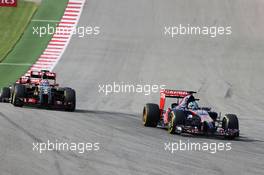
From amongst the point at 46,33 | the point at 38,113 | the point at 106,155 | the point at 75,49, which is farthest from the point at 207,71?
the point at 106,155

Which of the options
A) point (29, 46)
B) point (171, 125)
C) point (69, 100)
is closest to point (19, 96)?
point (69, 100)

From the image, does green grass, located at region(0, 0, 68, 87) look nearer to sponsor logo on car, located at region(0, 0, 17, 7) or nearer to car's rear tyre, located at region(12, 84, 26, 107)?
sponsor logo on car, located at region(0, 0, 17, 7)

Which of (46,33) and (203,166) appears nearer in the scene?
(203,166)

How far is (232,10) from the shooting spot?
4272 centimetres

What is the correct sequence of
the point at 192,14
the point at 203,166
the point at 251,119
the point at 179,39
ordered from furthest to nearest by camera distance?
1. the point at 192,14
2. the point at 179,39
3. the point at 251,119
4. the point at 203,166

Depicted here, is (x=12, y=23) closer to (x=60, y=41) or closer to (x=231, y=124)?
(x=60, y=41)

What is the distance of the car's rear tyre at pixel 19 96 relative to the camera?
2438 cm

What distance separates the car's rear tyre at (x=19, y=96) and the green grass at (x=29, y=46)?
8.23m

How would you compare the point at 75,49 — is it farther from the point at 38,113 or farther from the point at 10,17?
the point at 38,113

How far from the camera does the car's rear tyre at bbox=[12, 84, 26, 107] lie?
24.4m

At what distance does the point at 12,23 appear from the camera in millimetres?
41750

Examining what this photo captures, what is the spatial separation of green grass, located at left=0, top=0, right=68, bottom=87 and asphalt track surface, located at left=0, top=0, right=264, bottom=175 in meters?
1.71

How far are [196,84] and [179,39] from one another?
22.9 feet

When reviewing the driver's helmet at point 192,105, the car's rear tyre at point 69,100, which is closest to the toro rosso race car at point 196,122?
the driver's helmet at point 192,105
